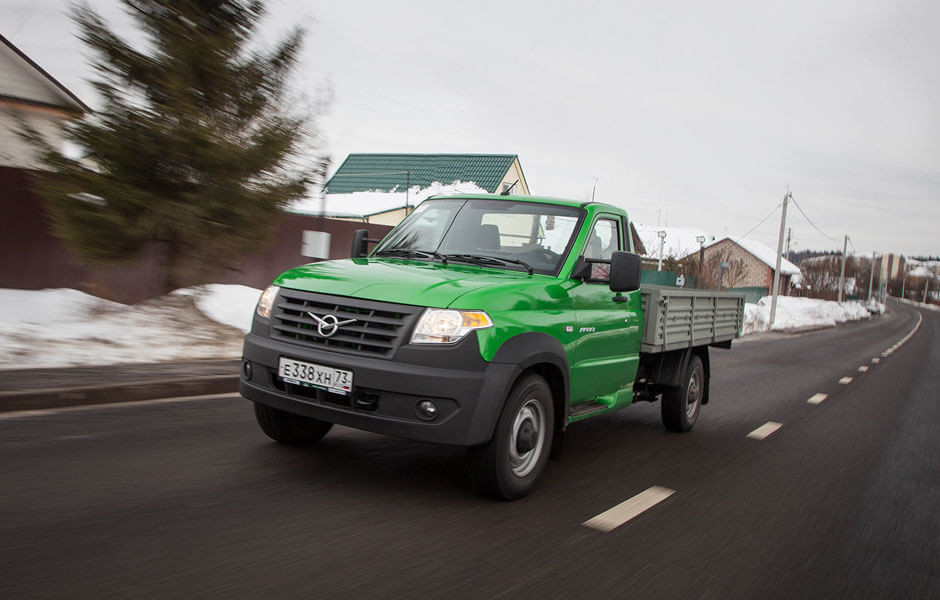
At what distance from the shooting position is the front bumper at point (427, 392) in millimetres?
4133

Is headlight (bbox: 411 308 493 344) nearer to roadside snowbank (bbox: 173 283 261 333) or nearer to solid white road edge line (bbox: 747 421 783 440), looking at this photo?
solid white road edge line (bbox: 747 421 783 440)

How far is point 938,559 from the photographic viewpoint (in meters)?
4.26

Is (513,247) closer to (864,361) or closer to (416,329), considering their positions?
(416,329)

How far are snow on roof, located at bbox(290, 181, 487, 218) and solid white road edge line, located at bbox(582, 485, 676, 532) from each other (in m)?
25.6

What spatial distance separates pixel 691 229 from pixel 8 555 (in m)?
A: 94.6

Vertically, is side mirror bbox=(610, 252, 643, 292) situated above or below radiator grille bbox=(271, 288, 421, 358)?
above

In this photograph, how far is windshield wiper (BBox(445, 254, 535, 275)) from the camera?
17.1 ft

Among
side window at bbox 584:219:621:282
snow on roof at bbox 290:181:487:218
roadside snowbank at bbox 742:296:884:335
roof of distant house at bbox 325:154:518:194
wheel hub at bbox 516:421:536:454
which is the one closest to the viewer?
wheel hub at bbox 516:421:536:454

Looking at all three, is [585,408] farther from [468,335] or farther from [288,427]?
[288,427]

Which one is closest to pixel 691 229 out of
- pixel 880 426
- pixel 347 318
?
pixel 880 426

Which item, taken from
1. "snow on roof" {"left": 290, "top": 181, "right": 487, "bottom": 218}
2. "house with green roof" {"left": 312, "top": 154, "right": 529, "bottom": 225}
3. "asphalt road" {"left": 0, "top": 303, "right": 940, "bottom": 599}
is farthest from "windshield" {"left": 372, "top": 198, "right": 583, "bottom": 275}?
"house with green roof" {"left": 312, "top": 154, "right": 529, "bottom": 225}

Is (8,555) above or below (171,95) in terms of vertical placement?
below

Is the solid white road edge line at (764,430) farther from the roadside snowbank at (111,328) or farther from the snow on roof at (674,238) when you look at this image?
the snow on roof at (674,238)

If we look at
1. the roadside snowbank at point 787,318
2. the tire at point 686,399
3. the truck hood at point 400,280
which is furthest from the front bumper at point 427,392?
the roadside snowbank at point 787,318
